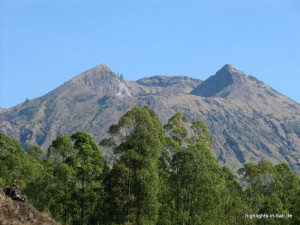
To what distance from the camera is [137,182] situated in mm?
61312

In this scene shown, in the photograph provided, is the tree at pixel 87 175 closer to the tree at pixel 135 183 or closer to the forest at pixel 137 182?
the forest at pixel 137 182

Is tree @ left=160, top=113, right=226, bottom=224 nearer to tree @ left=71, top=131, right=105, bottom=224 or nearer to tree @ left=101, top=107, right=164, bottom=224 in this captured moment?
tree @ left=101, top=107, right=164, bottom=224

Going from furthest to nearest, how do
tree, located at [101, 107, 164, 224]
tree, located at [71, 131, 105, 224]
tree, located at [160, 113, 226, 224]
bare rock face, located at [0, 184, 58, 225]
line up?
tree, located at [71, 131, 105, 224] → tree, located at [160, 113, 226, 224] → tree, located at [101, 107, 164, 224] → bare rock face, located at [0, 184, 58, 225]

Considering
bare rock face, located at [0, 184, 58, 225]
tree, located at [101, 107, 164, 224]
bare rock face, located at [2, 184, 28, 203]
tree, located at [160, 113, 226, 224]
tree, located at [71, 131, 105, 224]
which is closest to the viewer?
bare rock face, located at [0, 184, 58, 225]

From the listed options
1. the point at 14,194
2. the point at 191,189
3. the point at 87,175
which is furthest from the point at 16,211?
the point at 191,189

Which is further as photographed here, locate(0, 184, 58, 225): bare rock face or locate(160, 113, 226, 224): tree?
locate(160, 113, 226, 224): tree

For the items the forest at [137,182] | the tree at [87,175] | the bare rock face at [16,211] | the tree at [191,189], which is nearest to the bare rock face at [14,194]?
the bare rock face at [16,211]

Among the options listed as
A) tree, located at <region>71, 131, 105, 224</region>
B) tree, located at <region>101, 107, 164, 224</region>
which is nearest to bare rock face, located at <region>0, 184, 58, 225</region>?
tree, located at <region>101, 107, 164, 224</region>

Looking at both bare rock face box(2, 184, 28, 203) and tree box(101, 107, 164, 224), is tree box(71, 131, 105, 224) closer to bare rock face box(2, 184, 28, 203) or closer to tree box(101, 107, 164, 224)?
tree box(101, 107, 164, 224)

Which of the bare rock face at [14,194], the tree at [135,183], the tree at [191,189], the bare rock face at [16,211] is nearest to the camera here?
the bare rock face at [16,211]

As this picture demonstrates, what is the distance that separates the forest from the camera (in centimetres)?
6138

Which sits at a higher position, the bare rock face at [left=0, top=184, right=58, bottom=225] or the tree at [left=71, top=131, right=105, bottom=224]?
the tree at [left=71, top=131, right=105, bottom=224]

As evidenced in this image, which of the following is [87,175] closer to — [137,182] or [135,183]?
[135,183]

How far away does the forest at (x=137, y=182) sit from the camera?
61.4 meters
